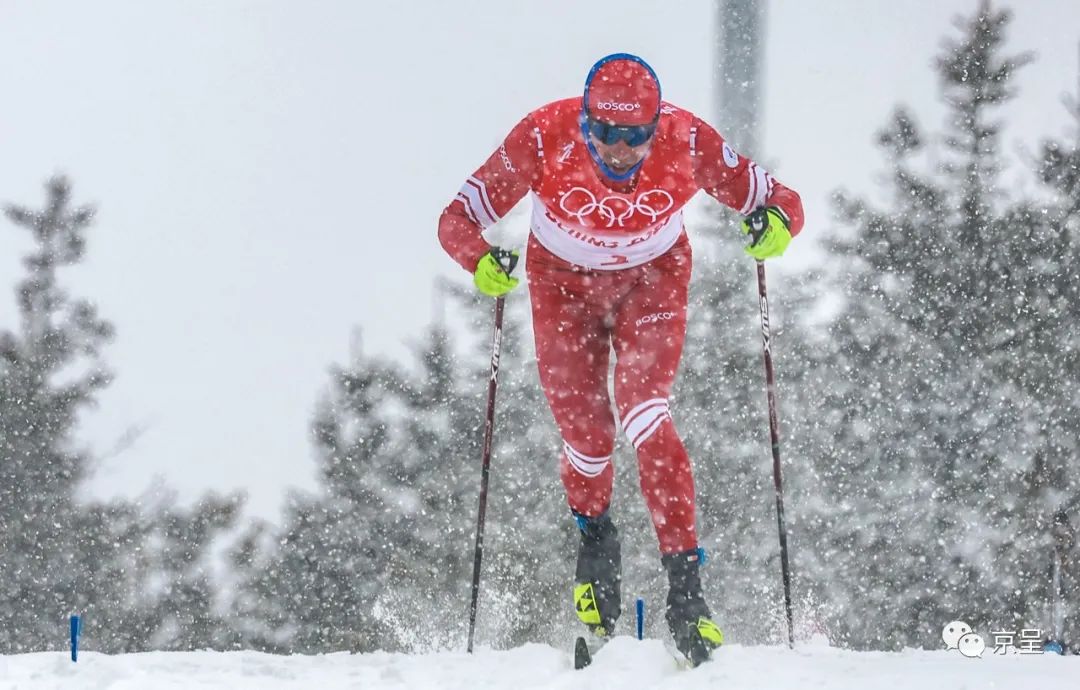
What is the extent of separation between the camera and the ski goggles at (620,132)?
5.61m

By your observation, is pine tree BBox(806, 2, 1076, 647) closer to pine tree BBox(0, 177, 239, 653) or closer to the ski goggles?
pine tree BBox(0, 177, 239, 653)

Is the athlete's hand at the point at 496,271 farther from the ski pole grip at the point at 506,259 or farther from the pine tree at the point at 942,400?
the pine tree at the point at 942,400

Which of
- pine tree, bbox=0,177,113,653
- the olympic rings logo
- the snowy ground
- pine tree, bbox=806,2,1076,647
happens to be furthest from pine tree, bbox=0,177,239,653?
the olympic rings logo

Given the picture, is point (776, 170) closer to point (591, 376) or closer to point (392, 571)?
point (392, 571)

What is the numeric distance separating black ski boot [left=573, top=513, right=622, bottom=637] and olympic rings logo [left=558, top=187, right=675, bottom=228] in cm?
156

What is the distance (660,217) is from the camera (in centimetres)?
606

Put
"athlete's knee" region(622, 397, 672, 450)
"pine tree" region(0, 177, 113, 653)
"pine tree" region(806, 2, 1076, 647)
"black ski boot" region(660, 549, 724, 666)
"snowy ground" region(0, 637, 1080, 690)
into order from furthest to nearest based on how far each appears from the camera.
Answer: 1. "pine tree" region(0, 177, 113, 653)
2. "pine tree" region(806, 2, 1076, 647)
3. "athlete's knee" region(622, 397, 672, 450)
4. "black ski boot" region(660, 549, 724, 666)
5. "snowy ground" region(0, 637, 1080, 690)

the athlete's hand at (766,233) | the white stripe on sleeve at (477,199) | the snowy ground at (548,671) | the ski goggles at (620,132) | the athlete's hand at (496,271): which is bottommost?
the snowy ground at (548,671)

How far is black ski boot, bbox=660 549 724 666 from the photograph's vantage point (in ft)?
17.8

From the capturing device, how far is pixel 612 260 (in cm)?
619

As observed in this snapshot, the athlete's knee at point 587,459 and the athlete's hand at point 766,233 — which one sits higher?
the athlete's hand at point 766,233

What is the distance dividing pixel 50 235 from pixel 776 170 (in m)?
16.9

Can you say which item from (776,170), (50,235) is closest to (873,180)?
(776,170)

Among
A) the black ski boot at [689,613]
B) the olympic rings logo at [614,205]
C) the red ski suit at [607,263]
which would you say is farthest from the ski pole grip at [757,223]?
the black ski boot at [689,613]
